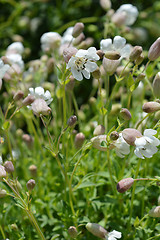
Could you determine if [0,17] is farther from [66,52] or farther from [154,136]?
[154,136]

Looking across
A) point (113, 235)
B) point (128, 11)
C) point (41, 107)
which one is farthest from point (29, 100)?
point (128, 11)

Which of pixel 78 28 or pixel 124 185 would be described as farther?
pixel 78 28

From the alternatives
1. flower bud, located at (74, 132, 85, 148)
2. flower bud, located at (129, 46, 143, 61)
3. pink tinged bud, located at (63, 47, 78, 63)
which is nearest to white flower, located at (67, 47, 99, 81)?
pink tinged bud, located at (63, 47, 78, 63)

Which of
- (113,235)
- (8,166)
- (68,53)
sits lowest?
(113,235)

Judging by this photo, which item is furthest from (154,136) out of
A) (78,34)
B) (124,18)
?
(124,18)

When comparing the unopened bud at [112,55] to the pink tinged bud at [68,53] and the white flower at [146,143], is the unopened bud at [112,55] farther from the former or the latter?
the white flower at [146,143]

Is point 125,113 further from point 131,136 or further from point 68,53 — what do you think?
point 68,53

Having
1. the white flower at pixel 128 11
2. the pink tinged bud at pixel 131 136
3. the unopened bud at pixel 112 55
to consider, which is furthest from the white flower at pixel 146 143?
the white flower at pixel 128 11
